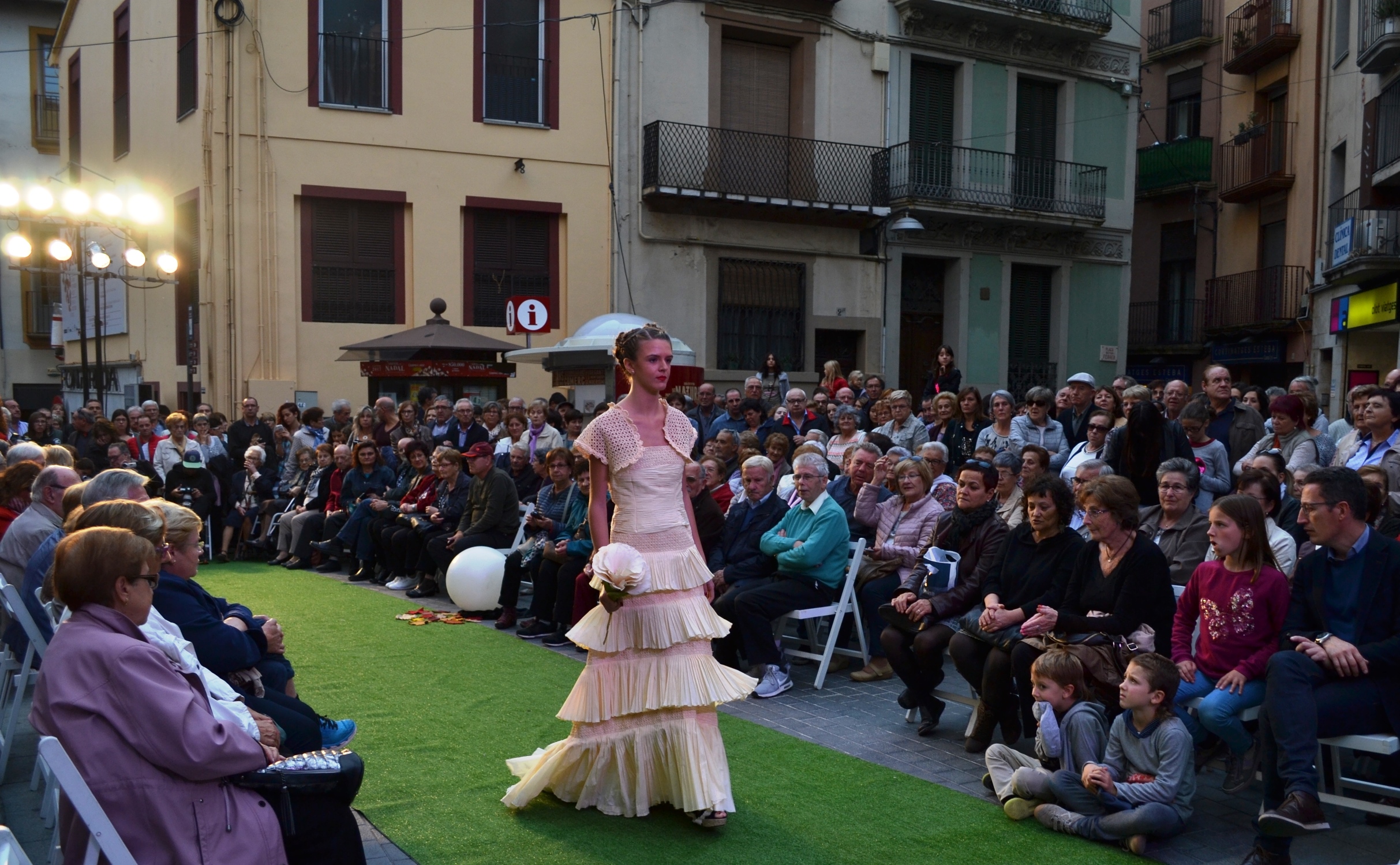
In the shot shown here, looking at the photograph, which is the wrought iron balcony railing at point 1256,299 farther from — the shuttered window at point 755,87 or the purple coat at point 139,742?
the purple coat at point 139,742

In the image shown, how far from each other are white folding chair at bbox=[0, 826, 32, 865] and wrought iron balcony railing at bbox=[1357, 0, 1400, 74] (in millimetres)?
18731

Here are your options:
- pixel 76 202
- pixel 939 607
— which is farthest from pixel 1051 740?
pixel 76 202

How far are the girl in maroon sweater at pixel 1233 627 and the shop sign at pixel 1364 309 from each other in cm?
1438

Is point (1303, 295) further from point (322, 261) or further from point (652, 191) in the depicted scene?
point (322, 261)

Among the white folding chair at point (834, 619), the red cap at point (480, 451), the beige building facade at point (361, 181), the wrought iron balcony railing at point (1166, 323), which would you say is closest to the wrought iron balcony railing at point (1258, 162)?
the wrought iron balcony railing at point (1166, 323)

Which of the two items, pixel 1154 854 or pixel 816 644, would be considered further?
pixel 816 644

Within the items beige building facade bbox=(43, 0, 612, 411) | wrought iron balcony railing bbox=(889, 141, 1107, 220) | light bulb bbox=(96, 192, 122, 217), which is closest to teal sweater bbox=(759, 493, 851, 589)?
beige building facade bbox=(43, 0, 612, 411)

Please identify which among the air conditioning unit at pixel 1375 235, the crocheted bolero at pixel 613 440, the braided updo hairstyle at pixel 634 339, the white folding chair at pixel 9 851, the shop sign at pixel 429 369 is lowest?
the white folding chair at pixel 9 851

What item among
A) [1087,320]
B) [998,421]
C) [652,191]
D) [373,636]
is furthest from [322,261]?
[1087,320]

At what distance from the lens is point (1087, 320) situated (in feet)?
70.4

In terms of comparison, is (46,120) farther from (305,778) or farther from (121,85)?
(305,778)

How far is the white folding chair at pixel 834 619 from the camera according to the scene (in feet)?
23.9

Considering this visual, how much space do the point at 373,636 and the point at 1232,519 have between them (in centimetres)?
624

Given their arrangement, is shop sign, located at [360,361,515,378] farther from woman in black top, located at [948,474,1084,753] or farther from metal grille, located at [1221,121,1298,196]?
metal grille, located at [1221,121,1298,196]
